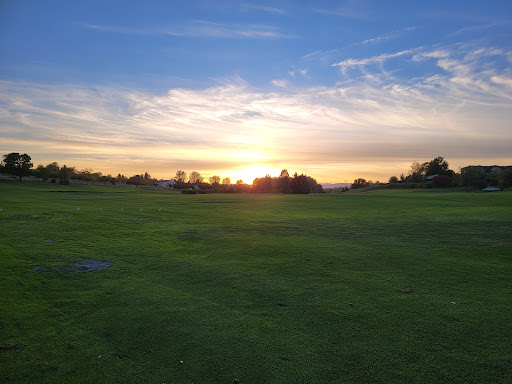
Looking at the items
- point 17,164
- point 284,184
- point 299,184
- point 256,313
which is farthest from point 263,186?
point 256,313

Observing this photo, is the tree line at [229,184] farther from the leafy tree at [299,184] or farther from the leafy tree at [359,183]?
the leafy tree at [359,183]

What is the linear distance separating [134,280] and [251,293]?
11.8ft

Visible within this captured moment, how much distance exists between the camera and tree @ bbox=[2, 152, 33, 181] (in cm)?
9188

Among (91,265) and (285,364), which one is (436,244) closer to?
(285,364)

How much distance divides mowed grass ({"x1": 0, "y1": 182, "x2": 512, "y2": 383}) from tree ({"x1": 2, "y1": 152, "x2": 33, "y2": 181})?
97414mm

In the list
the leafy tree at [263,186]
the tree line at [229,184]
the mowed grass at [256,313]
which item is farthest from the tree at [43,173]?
the mowed grass at [256,313]

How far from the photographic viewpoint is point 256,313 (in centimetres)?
717

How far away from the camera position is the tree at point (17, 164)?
9188 cm

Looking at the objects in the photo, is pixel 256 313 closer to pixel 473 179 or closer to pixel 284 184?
pixel 284 184

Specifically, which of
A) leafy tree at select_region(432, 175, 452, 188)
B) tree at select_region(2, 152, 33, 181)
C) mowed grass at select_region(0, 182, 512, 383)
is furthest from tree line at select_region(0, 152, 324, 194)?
mowed grass at select_region(0, 182, 512, 383)

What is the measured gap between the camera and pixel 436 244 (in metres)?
14.9

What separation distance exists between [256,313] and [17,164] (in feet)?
362

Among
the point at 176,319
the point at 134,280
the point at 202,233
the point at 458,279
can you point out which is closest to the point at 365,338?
the point at 176,319

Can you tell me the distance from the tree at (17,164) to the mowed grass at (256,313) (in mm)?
97414
